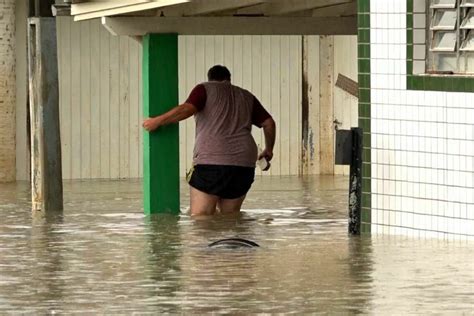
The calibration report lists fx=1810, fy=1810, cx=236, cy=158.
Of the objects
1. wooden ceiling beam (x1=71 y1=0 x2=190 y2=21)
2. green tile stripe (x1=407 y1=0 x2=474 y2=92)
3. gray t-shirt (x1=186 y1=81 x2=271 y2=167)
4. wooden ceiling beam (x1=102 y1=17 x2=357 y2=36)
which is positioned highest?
wooden ceiling beam (x1=71 y1=0 x2=190 y2=21)

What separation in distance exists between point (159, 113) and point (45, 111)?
1718mm

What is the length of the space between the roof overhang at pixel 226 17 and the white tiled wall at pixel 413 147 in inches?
108

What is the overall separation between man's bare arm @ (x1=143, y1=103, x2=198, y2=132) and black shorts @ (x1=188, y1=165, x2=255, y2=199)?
52cm

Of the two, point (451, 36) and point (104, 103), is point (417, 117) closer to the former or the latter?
point (451, 36)

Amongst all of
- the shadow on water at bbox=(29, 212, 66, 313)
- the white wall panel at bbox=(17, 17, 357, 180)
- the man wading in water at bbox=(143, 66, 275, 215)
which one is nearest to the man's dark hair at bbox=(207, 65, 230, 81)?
the man wading in water at bbox=(143, 66, 275, 215)

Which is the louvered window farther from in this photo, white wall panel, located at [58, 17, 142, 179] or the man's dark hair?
white wall panel, located at [58, 17, 142, 179]

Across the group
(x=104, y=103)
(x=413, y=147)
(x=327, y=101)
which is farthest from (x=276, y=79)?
(x=413, y=147)

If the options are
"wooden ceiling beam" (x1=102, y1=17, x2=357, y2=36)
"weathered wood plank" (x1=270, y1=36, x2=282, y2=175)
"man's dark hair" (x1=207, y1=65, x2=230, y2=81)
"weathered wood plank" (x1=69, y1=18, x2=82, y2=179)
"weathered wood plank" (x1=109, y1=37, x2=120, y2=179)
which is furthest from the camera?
"weathered wood plank" (x1=270, y1=36, x2=282, y2=175)

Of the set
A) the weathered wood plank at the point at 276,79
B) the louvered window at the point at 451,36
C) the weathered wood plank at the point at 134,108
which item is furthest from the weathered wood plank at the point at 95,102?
the louvered window at the point at 451,36

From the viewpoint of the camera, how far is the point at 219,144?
17.5 m

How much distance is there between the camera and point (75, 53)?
25.2 m

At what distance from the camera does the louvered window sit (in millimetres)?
14312

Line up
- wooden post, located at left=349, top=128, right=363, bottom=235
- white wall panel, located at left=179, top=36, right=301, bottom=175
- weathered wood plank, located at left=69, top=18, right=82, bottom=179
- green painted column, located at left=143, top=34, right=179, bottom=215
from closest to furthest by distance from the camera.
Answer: wooden post, located at left=349, top=128, right=363, bottom=235
green painted column, located at left=143, top=34, right=179, bottom=215
weathered wood plank, located at left=69, top=18, right=82, bottom=179
white wall panel, located at left=179, top=36, right=301, bottom=175

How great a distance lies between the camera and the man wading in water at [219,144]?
57.3ft
